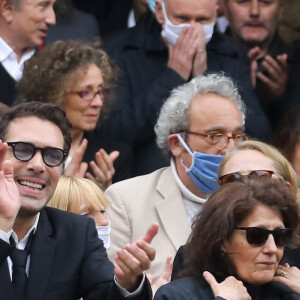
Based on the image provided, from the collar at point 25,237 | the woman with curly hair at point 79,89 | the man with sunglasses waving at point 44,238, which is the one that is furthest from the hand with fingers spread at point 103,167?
the collar at point 25,237

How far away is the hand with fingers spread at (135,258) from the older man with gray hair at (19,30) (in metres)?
2.82

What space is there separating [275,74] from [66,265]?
335 centimetres

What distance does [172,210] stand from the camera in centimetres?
657

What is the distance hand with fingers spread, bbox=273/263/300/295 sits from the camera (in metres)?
5.25

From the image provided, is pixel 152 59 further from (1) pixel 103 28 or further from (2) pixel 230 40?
(1) pixel 103 28

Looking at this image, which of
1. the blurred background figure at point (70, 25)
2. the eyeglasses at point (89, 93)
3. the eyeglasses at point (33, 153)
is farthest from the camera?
the blurred background figure at point (70, 25)

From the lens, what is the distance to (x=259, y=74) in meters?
8.12

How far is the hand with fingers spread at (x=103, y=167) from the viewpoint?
710cm

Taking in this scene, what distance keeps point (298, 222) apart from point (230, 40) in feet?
9.39

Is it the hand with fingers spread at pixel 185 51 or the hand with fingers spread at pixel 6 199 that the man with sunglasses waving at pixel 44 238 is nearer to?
the hand with fingers spread at pixel 6 199

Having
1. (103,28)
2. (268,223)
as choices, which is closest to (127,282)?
(268,223)

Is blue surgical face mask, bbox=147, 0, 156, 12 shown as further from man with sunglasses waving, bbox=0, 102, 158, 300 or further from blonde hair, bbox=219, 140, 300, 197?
man with sunglasses waving, bbox=0, 102, 158, 300

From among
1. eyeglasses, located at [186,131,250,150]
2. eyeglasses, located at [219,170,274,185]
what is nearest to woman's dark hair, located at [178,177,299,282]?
eyeglasses, located at [219,170,274,185]

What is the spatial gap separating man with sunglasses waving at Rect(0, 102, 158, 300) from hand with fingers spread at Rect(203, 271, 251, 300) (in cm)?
28
